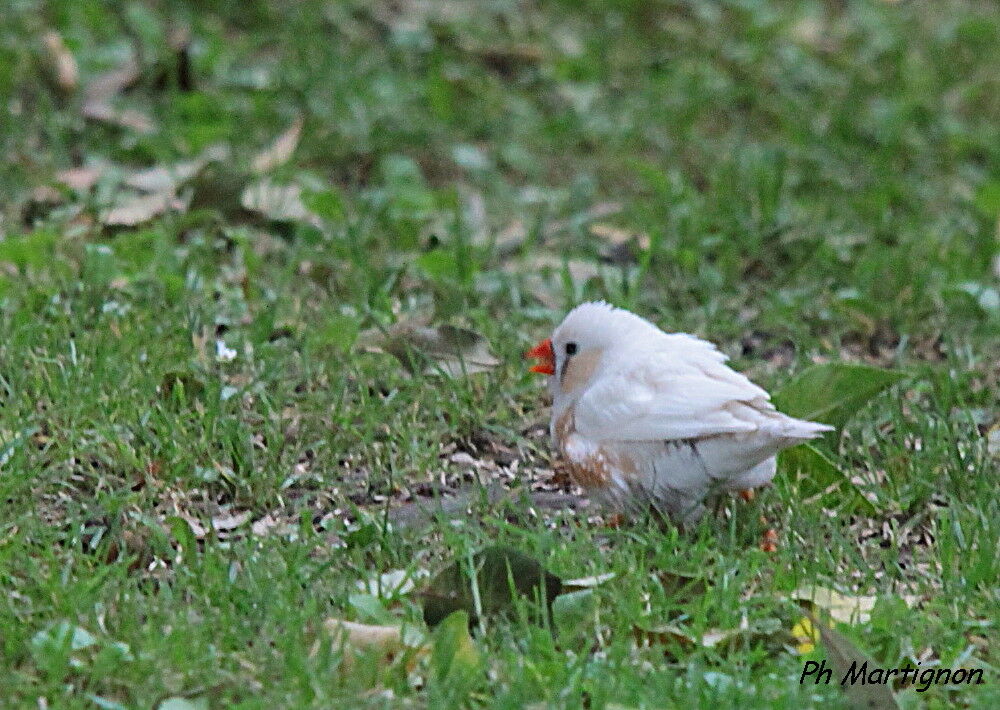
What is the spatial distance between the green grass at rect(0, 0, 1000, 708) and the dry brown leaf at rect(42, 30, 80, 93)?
0.14 ft

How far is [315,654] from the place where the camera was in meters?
2.80

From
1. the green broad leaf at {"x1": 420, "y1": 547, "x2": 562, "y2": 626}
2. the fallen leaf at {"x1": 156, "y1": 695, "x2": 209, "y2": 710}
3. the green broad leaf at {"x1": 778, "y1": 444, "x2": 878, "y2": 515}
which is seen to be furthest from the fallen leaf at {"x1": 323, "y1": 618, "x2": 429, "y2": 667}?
the green broad leaf at {"x1": 778, "y1": 444, "x2": 878, "y2": 515}

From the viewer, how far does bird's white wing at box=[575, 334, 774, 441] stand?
11.1 feet

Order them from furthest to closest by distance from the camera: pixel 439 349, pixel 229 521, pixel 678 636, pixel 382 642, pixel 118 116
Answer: pixel 118 116, pixel 439 349, pixel 229 521, pixel 678 636, pixel 382 642

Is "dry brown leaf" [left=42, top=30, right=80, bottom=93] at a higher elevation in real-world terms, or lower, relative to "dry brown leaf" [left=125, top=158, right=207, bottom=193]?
higher

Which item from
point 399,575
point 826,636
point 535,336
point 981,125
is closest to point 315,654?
point 399,575

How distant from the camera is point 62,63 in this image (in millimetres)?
5906

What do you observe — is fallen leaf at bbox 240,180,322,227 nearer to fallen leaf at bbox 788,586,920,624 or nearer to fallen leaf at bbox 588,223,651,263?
fallen leaf at bbox 588,223,651,263

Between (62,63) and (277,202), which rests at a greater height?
(62,63)

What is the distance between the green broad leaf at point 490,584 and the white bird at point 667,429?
0.49 metres

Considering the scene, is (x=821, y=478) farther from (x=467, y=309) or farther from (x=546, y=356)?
(x=467, y=309)

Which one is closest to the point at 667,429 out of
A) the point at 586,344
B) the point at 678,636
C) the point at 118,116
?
the point at 586,344

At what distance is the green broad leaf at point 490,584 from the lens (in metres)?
3.02

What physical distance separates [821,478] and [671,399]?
0.49 metres
